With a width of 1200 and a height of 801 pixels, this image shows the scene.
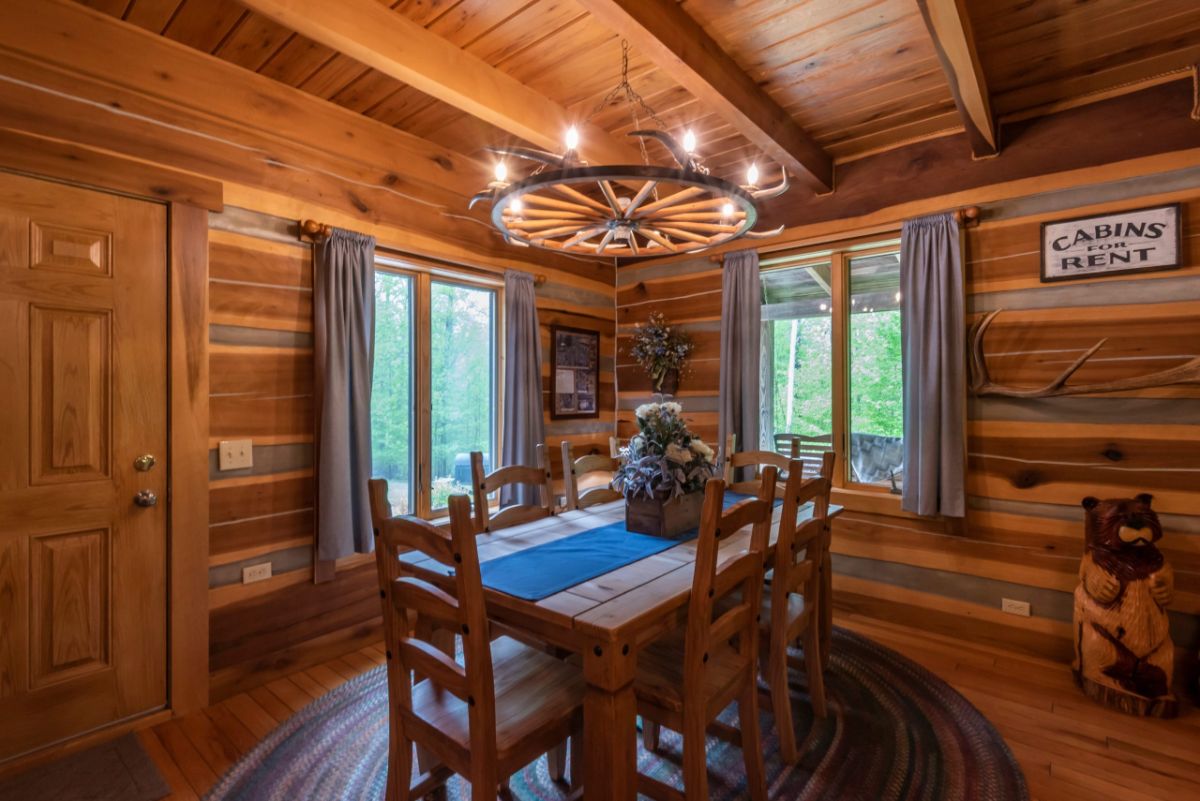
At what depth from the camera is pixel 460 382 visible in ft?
11.8

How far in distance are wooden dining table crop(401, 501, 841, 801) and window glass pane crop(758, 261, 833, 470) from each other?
7.06ft

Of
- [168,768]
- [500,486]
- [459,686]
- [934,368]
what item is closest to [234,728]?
[168,768]

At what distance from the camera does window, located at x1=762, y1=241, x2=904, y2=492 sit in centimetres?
335

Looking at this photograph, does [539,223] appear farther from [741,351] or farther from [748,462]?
[741,351]

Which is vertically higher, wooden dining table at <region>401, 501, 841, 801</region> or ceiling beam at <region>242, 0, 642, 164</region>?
ceiling beam at <region>242, 0, 642, 164</region>

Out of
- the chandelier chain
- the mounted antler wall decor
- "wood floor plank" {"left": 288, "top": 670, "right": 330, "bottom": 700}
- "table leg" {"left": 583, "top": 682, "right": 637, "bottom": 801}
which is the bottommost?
"wood floor plank" {"left": 288, "top": 670, "right": 330, "bottom": 700}

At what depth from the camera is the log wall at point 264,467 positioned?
2463mm

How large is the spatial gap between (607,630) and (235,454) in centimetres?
200

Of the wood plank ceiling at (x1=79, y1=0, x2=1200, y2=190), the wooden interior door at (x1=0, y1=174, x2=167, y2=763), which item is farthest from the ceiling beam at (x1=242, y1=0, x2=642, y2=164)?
the wooden interior door at (x1=0, y1=174, x2=167, y2=763)

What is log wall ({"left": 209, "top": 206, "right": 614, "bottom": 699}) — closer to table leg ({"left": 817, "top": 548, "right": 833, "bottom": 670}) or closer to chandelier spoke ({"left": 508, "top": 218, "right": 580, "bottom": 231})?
chandelier spoke ({"left": 508, "top": 218, "right": 580, "bottom": 231})

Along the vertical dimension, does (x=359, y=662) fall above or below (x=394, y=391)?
below

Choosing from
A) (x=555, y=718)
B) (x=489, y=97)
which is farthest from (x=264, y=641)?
(x=489, y=97)

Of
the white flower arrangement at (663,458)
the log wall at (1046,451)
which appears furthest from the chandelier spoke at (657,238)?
the log wall at (1046,451)

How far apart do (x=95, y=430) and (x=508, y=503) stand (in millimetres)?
2089
